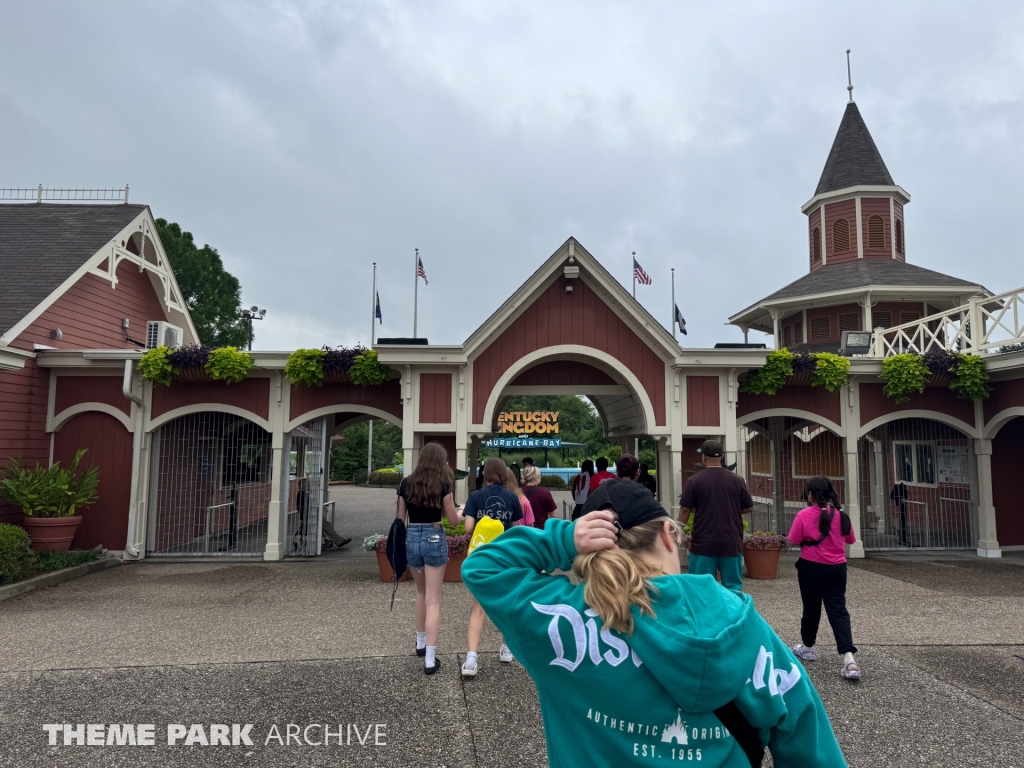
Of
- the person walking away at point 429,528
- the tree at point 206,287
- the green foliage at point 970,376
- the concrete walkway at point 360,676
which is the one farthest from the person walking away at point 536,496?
the tree at point 206,287

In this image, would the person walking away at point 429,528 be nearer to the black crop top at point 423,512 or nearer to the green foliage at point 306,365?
the black crop top at point 423,512

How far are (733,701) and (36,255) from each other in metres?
14.9

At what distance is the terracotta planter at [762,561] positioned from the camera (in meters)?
8.77

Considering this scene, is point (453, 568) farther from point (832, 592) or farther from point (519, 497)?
point (832, 592)

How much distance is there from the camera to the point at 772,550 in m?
8.76

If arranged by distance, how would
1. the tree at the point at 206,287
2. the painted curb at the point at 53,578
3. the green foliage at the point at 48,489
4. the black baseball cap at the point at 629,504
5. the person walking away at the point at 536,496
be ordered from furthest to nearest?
the tree at the point at 206,287 < the green foliage at the point at 48,489 < the painted curb at the point at 53,578 < the person walking away at the point at 536,496 < the black baseball cap at the point at 629,504

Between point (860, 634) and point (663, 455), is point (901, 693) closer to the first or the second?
point (860, 634)

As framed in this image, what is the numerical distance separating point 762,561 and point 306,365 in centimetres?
770

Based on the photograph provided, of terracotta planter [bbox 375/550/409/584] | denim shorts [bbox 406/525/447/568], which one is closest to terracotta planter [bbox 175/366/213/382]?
terracotta planter [bbox 375/550/409/584]

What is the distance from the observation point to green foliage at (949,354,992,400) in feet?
34.3

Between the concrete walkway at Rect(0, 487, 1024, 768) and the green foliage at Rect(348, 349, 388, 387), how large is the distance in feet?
11.1

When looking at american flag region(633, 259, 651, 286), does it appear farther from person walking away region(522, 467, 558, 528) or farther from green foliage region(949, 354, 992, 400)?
person walking away region(522, 467, 558, 528)

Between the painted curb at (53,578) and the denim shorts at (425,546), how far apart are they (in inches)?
250

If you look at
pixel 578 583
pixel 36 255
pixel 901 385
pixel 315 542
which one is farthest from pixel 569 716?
pixel 36 255
